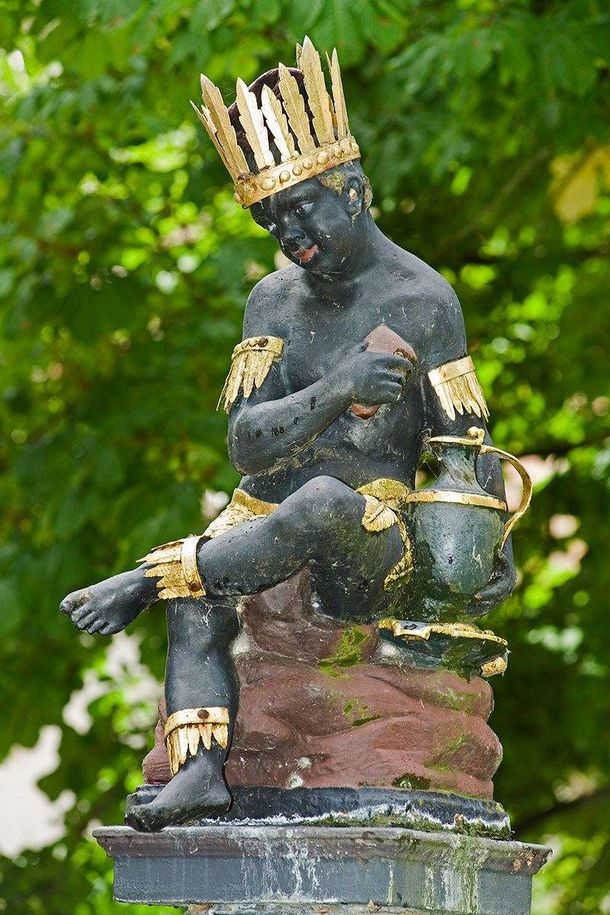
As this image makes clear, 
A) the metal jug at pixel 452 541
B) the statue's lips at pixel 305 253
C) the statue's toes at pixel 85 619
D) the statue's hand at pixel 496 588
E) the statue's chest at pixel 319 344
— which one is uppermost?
the statue's lips at pixel 305 253

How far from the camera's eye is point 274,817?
13.1 feet

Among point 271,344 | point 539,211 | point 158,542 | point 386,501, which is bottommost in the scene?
point 539,211

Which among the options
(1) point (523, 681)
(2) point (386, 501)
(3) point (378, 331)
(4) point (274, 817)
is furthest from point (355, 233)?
(1) point (523, 681)

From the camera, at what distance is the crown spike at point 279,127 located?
4.13 metres

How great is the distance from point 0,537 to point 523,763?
2610 mm

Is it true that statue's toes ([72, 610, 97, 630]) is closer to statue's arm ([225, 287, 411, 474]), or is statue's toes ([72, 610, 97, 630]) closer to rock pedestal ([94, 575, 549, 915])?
rock pedestal ([94, 575, 549, 915])

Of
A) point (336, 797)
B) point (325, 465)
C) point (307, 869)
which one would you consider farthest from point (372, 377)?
point (307, 869)

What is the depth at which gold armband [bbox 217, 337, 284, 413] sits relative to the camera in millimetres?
4297

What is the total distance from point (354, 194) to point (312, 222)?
0.51ft

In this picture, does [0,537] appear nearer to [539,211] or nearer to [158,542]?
[158,542]

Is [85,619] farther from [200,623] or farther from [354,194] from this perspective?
[354,194]

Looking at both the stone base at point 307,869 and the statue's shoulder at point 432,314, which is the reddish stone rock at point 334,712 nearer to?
the stone base at point 307,869

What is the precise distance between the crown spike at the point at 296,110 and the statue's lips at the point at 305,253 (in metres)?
0.24

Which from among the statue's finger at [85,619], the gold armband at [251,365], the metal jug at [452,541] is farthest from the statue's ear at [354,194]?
the statue's finger at [85,619]
